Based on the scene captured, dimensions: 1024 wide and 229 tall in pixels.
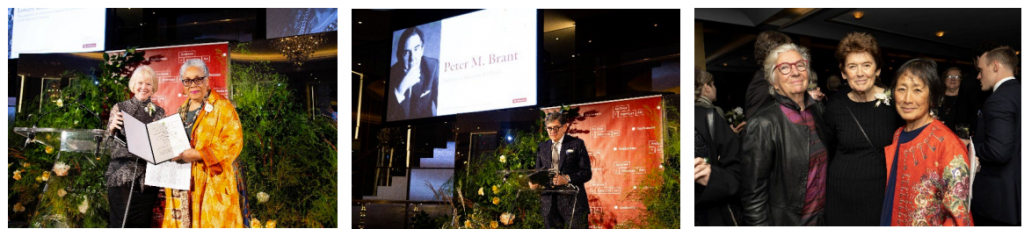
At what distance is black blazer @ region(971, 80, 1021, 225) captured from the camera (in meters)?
3.76

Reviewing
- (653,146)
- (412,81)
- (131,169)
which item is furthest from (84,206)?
(653,146)

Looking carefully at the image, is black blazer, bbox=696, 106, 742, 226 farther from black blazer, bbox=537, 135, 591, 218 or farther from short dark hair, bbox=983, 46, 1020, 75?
short dark hair, bbox=983, 46, 1020, 75

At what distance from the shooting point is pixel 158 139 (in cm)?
422

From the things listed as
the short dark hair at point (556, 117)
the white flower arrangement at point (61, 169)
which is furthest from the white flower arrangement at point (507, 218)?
the white flower arrangement at point (61, 169)

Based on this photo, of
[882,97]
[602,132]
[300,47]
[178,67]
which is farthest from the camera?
[178,67]

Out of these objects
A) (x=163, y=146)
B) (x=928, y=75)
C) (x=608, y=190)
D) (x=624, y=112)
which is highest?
(x=928, y=75)

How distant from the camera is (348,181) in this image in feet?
14.0

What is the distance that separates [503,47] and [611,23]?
2.22 ft

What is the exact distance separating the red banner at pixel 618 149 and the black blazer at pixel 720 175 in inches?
9.2

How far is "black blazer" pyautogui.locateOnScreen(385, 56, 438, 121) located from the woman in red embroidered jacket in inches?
105

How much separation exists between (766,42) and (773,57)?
9 centimetres

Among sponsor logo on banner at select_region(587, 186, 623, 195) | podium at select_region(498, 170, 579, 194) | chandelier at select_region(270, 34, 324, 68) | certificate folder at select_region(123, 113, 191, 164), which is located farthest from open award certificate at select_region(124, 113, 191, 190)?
sponsor logo on banner at select_region(587, 186, 623, 195)

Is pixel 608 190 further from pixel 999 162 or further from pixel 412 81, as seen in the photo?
pixel 999 162
